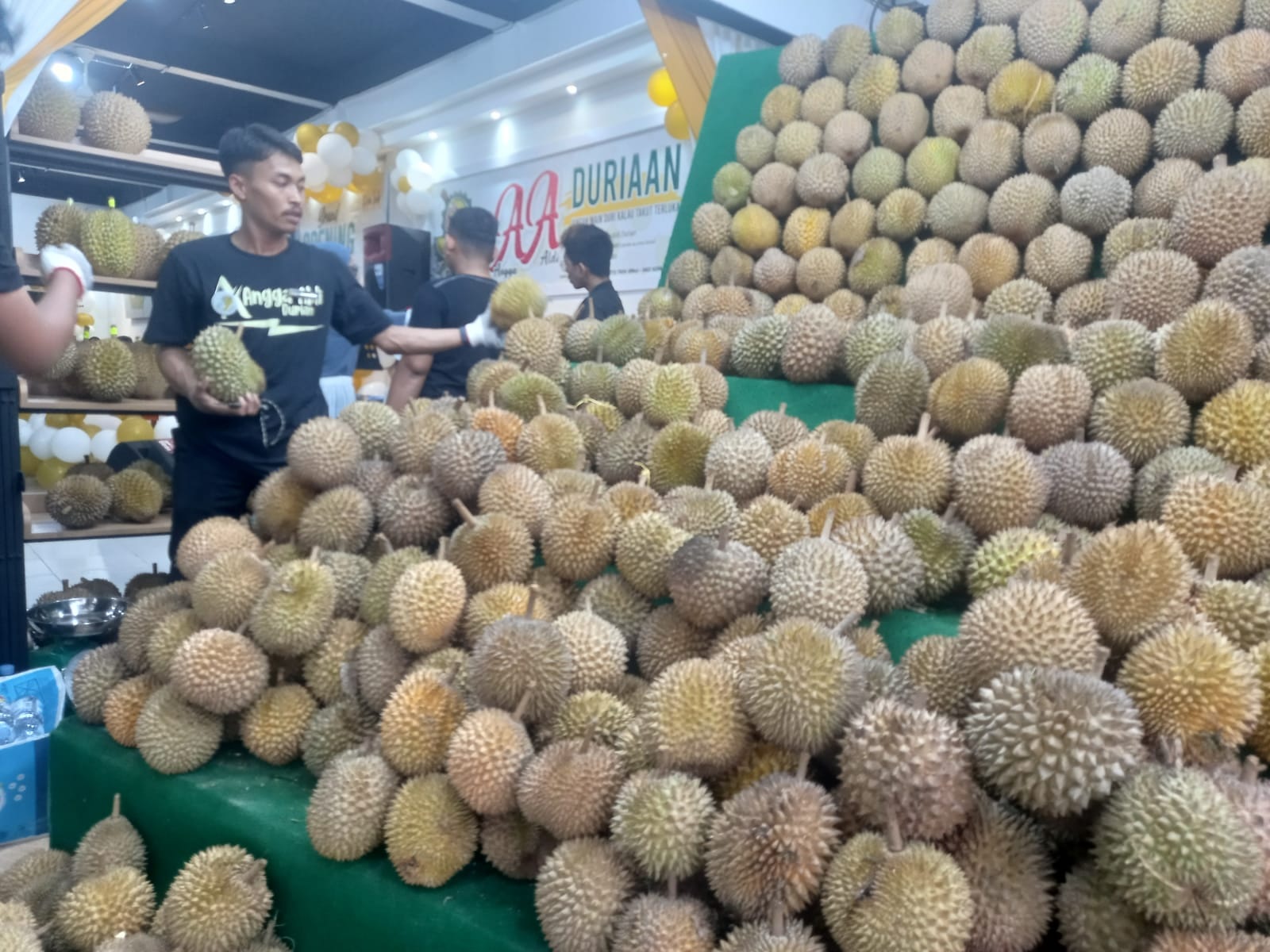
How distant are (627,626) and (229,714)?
100 cm

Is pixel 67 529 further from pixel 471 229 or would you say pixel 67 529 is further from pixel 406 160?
pixel 406 160

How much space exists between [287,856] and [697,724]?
3.04 feet

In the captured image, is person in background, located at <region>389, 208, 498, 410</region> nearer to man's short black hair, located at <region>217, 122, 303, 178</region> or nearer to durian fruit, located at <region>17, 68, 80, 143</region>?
man's short black hair, located at <region>217, 122, 303, 178</region>

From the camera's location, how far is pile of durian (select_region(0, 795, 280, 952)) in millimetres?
1611

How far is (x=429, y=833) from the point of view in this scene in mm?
1492

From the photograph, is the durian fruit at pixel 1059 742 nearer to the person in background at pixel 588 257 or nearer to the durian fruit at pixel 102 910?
the durian fruit at pixel 102 910

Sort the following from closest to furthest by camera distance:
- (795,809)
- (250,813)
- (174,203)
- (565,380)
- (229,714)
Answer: (795,809) < (250,813) < (229,714) < (565,380) < (174,203)

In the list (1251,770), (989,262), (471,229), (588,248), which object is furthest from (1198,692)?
(471,229)

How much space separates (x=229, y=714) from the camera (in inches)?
80.4

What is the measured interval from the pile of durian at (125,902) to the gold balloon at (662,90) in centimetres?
669

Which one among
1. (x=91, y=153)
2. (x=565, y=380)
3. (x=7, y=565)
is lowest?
(x=7, y=565)

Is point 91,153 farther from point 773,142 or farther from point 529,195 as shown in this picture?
point 529,195

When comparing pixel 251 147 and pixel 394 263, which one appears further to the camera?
pixel 394 263

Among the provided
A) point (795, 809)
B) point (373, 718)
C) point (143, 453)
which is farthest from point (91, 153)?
point (795, 809)
